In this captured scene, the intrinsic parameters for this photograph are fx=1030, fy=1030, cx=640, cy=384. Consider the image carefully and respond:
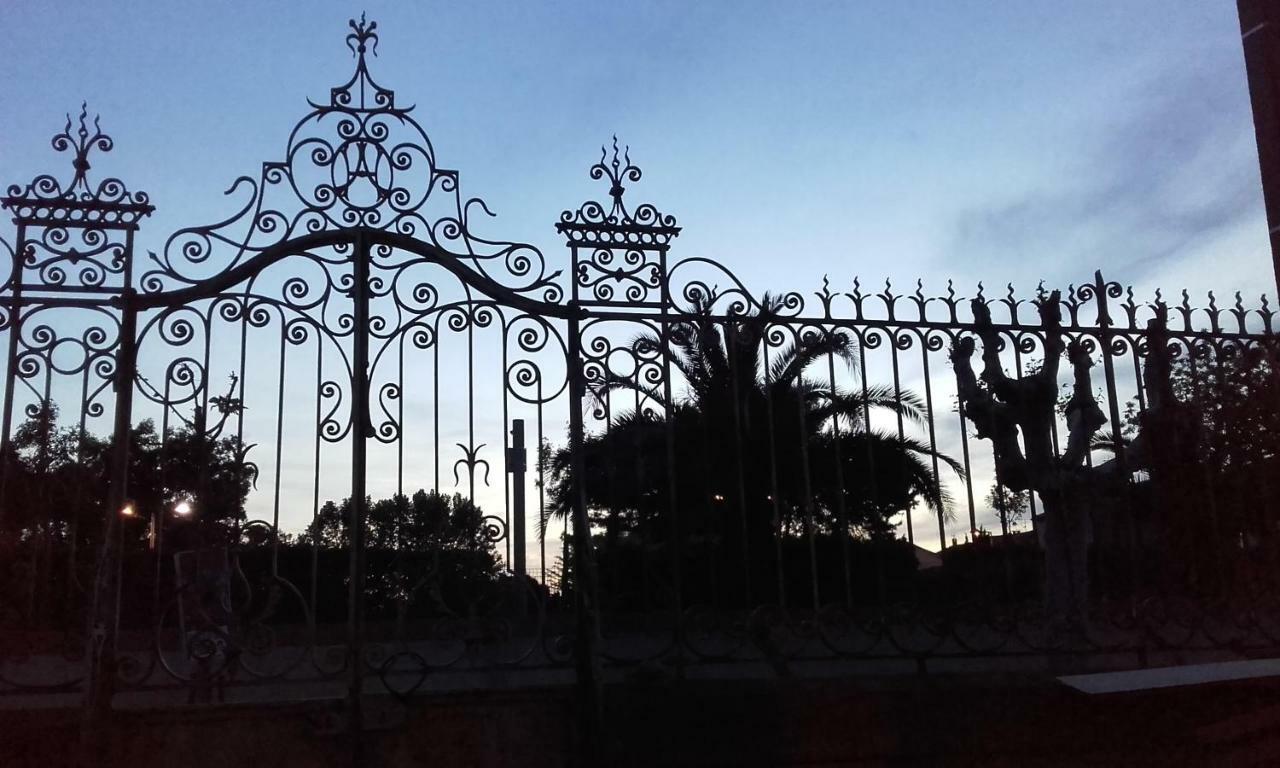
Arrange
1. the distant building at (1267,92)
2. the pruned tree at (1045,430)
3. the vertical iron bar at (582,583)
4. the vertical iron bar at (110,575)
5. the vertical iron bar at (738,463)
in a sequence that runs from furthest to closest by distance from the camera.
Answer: the pruned tree at (1045,430)
the vertical iron bar at (738,463)
the vertical iron bar at (582,583)
the distant building at (1267,92)
the vertical iron bar at (110,575)

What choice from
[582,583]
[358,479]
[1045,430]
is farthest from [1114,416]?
[358,479]

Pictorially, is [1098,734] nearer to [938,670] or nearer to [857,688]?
[938,670]

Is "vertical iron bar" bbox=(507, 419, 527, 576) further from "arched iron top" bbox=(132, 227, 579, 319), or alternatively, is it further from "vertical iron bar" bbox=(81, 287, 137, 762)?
"vertical iron bar" bbox=(81, 287, 137, 762)

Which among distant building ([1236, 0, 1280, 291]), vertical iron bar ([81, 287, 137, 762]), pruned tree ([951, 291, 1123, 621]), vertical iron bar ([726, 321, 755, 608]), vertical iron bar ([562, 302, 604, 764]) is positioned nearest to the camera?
vertical iron bar ([81, 287, 137, 762])

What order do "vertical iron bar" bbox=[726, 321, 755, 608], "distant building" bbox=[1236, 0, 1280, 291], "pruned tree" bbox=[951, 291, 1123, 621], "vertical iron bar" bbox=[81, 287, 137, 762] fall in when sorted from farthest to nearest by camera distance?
"pruned tree" bbox=[951, 291, 1123, 621]
"vertical iron bar" bbox=[726, 321, 755, 608]
"distant building" bbox=[1236, 0, 1280, 291]
"vertical iron bar" bbox=[81, 287, 137, 762]

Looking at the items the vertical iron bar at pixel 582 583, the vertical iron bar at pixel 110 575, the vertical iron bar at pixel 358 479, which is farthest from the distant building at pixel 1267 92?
the vertical iron bar at pixel 110 575

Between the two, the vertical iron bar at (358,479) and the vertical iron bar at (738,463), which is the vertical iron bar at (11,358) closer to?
the vertical iron bar at (358,479)

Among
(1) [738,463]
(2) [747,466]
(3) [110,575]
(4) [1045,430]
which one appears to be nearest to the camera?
(3) [110,575]

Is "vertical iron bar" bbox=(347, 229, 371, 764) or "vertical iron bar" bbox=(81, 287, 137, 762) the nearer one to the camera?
"vertical iron bar" bbox=(81, 287, 137, 762)

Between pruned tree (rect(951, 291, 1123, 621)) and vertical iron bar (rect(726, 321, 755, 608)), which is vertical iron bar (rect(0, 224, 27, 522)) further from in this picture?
pruned tree (rect(951, 291, 1123, 621))

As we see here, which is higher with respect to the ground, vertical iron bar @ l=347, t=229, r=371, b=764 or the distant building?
the distant building

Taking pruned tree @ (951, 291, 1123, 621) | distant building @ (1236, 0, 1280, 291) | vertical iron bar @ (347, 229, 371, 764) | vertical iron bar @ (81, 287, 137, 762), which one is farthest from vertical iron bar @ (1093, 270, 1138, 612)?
vertical iron bar @ (81, 287, 137, 762)

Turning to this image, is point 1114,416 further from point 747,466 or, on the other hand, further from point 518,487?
point 747,466

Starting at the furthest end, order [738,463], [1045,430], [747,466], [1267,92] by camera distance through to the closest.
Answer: [747,466] < [1045,430] < [738,463] < [1267,92]
